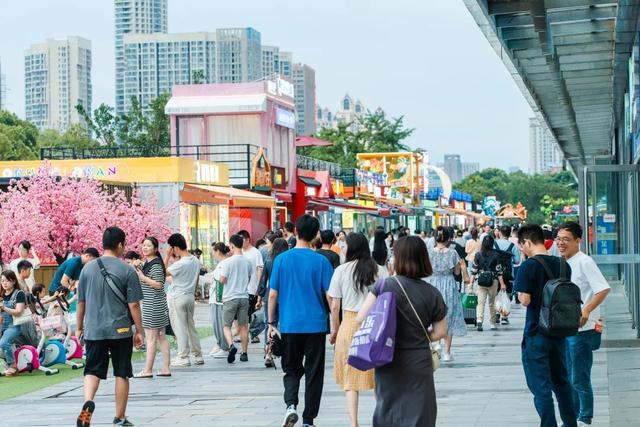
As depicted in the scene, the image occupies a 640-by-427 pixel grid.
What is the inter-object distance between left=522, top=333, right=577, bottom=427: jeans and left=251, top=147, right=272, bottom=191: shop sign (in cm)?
3358

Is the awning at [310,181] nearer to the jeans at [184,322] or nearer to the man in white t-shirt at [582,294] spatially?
the jeans at [184,322]

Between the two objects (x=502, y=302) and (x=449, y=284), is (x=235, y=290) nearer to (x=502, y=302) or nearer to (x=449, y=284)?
(x=449, y=284)

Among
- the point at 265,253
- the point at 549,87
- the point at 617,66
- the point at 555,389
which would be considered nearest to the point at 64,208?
the point at 265,253

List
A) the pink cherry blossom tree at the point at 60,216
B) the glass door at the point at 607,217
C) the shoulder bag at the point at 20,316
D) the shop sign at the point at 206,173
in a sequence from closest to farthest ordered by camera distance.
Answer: the shoulder bag at the point at 20,316, the glass door at the point at 607,217, the pink cherry blossom tree at the point at 60,216, the shop sign at the point at 206,173

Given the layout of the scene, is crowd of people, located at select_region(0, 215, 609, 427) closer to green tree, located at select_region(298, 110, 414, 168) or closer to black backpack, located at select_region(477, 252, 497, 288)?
black backpack, located at select_region(477, 252, 497, 288)

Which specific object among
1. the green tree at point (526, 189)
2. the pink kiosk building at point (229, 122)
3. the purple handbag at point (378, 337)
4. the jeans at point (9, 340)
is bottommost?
the jeans at point (9, 340)

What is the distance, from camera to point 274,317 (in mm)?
10383

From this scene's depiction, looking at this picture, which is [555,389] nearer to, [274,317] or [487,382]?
[274,317]

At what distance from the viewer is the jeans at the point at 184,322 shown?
15.3m

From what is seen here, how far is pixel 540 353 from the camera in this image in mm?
8508

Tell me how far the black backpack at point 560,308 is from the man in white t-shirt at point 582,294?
0.64 metres

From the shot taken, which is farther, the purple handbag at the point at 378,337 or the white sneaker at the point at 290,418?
the white sneaker at the point at 290,418

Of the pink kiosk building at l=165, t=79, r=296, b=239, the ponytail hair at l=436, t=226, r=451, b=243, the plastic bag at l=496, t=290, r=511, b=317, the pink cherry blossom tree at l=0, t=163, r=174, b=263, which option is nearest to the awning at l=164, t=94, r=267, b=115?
the pink kiosk building at l=165, t=79, r=296, b=239

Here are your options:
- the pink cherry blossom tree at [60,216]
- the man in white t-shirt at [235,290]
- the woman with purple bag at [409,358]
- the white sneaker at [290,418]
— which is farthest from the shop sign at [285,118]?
the woman with purple bag at [409,358]
